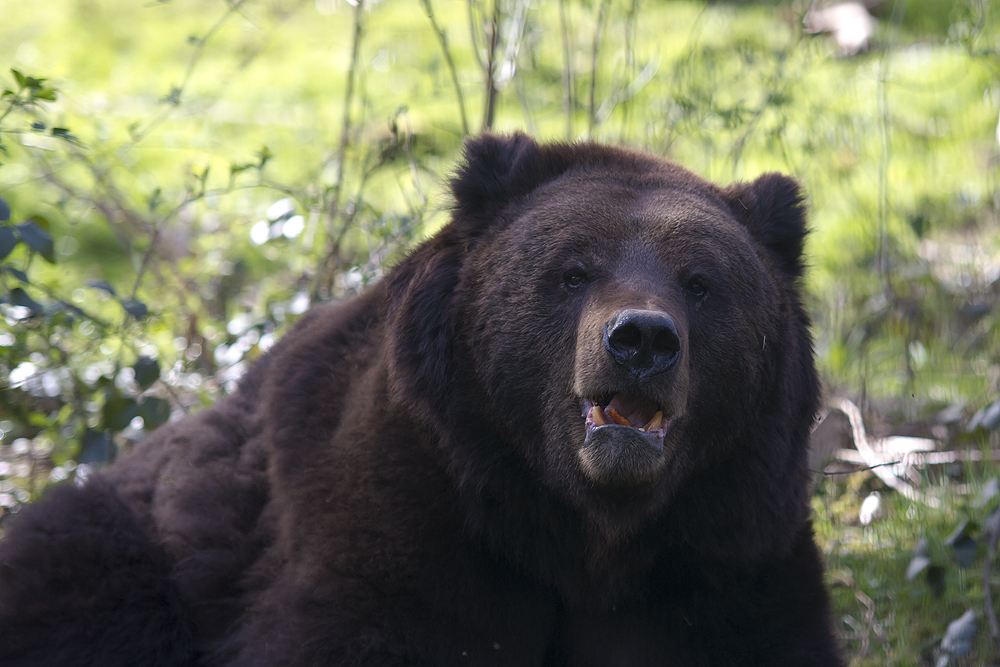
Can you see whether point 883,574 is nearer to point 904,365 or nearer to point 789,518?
point 789,518

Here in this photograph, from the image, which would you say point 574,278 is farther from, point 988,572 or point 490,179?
point 988,572

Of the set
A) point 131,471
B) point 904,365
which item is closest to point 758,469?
point 131,471

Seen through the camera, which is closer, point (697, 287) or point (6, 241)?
point (697, 287)

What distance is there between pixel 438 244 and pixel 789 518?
62.1 inches

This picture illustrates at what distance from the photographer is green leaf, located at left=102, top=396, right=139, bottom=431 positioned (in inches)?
183

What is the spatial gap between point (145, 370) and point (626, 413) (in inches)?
104

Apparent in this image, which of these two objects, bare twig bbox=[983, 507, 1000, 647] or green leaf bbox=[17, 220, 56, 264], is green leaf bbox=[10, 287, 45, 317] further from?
bare twig bbox=[983, 507, 1000, 647]

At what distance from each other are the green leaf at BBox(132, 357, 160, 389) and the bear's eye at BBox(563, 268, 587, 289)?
2414 millimetres

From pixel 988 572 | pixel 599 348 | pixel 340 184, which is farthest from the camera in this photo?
pixel 340 184

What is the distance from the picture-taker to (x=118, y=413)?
4656mm

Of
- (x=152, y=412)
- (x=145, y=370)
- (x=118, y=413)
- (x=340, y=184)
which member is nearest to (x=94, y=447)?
(x=118, y=413)

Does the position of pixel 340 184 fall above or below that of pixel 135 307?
above

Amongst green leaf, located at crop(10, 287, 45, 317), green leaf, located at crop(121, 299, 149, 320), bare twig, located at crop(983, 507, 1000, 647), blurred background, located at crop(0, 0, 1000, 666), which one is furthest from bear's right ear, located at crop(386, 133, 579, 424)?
bare twig, located at crop(983, 507, 1000, 647)

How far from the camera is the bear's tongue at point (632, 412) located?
119 inches
